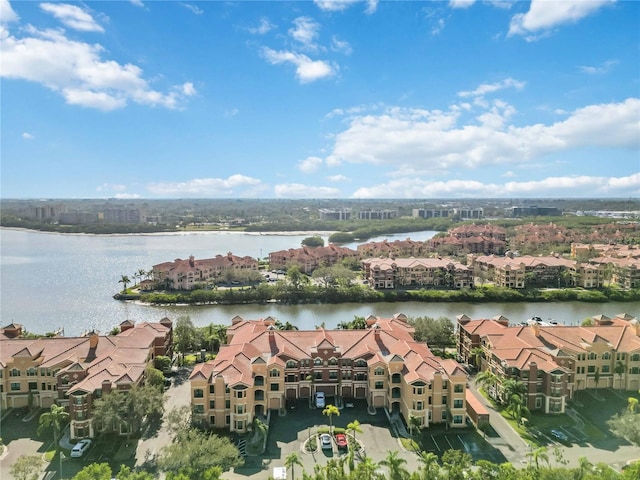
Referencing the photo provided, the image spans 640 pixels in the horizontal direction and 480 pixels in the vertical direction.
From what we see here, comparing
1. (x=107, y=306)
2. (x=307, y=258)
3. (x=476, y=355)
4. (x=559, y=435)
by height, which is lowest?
(x=107, y=306)

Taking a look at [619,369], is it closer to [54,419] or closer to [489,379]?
[489,379]

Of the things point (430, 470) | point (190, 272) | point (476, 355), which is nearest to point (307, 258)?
point (190, 272)

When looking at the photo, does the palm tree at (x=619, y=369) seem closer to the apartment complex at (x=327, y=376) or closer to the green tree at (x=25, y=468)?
the apartment complex at (x=327, y=376)

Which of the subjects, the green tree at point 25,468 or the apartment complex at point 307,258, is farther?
the apartment complex at point 307,258

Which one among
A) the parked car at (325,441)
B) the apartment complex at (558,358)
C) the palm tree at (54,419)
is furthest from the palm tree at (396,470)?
the palm tree at (54,419)

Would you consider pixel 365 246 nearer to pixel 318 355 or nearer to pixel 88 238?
pixel 318 355


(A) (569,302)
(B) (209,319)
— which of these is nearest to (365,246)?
(A) (569,302)

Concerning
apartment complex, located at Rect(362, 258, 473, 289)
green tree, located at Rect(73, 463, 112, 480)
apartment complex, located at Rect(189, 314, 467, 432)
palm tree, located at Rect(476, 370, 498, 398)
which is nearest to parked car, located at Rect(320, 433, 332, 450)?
apartment complex, located at Rect(189, 314, 467, 432)

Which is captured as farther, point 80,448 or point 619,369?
point 619,369
